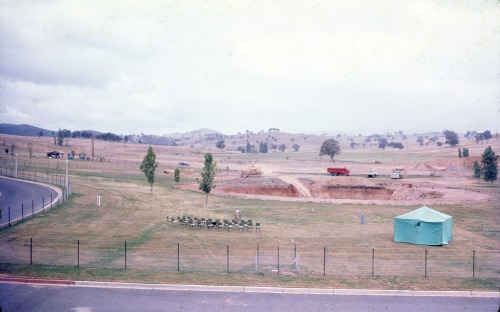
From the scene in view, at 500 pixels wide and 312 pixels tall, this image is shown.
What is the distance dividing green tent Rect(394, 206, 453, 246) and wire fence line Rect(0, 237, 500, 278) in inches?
38.9

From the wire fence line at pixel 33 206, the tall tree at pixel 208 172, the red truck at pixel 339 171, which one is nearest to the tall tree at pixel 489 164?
the red truck at pixel 339 171

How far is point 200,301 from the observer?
1572 centimetres

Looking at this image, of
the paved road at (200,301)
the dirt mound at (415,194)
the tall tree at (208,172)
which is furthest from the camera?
the dirt mound at (415,194)

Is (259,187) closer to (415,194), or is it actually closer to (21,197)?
(415,194)

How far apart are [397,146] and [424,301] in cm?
17316

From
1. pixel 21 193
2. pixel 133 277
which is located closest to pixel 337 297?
pixel 133 277

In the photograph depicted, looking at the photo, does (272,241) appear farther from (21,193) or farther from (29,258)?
(21,193)

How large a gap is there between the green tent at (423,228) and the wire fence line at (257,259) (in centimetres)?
99

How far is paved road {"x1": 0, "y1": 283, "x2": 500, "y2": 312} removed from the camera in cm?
1494

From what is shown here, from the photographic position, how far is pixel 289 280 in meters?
18.5

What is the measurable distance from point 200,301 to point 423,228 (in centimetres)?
1785

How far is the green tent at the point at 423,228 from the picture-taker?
27.2 metres

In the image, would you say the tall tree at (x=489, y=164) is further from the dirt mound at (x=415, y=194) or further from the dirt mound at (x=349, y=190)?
the dirt mound at (x=349, y=190)

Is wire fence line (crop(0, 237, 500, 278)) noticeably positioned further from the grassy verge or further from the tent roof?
the tent roof
